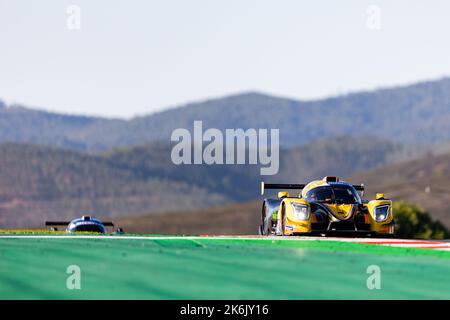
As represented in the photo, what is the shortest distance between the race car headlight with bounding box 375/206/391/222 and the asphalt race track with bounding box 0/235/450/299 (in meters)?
5.60

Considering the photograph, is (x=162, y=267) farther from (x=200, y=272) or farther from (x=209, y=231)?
(x=209, y=231)

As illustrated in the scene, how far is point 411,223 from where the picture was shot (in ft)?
284

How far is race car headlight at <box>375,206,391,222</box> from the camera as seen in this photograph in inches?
895

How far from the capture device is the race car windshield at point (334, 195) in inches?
925

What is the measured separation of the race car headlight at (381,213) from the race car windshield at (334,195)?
0.78 m

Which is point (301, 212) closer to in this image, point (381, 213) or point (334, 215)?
point (334, 215)

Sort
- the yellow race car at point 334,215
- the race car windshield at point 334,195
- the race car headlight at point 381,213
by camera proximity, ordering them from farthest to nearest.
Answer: the race car windshield at point 334,195
the race car headlight at point 381,213
the yellow race car at point 334,215

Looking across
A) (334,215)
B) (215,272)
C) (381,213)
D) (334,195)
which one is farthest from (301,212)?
(215,272)

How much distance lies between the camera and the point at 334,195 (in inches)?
927

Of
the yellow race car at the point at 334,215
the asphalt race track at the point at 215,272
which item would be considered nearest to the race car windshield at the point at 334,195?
the yellow race car at the point at 334,215

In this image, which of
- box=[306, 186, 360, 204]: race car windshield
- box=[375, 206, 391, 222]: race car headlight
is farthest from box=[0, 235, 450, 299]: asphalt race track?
box=[306, 186, 360, 204]: race car windshield

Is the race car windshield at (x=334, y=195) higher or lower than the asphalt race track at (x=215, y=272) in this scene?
higher

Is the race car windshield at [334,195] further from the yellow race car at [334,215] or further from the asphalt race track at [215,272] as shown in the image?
the asphalt race track at [215,272]
